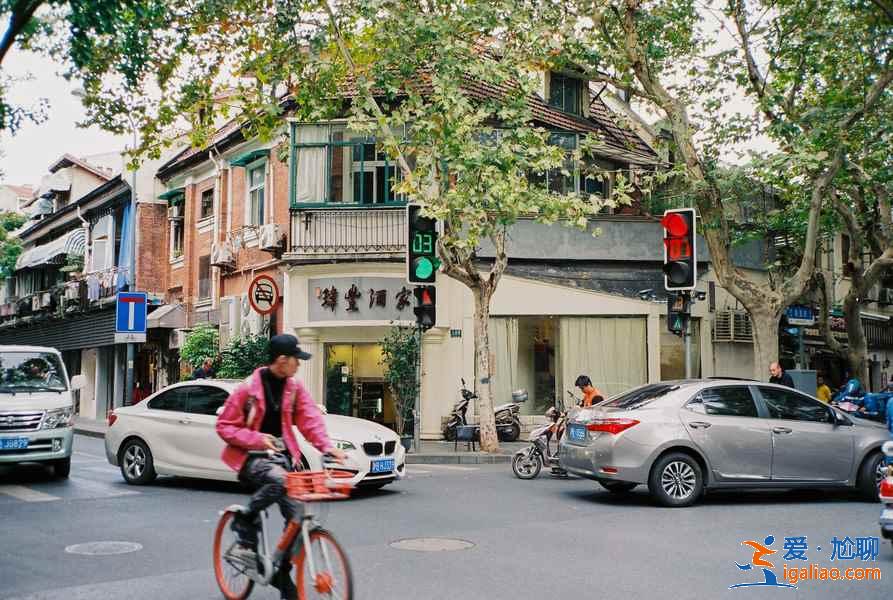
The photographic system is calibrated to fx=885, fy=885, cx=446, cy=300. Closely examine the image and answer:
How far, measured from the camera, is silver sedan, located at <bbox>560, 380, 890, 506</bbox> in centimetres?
1065

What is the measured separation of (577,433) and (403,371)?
918cm

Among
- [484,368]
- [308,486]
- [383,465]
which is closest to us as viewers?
[308,486]

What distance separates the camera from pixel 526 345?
22.2 m

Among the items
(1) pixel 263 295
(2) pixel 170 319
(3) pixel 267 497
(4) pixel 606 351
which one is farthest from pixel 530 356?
(3) pixel 267 497

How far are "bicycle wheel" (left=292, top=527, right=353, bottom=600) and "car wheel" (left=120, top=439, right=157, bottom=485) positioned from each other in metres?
7.75

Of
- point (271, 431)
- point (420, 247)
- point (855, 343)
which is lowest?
point (271, 431)

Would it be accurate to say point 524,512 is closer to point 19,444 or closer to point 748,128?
point 19,444

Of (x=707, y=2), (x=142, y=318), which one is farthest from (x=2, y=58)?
(x=142, y=318)

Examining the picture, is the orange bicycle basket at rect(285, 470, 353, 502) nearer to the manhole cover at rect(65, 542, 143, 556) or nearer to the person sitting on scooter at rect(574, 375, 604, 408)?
the manhole cover at rect(65, 542, 143, 556)

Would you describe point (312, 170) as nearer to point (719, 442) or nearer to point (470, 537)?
point (719, 442)

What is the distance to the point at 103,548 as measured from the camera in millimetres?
8094

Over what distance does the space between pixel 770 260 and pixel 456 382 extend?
1055cm

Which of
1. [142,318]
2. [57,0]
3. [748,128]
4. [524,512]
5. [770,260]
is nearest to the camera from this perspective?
[57,0]

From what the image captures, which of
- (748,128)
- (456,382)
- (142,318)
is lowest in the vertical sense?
(456,382)
